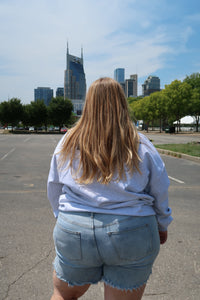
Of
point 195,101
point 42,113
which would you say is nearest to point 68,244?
point 195,101

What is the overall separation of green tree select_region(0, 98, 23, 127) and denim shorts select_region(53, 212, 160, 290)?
202 ft

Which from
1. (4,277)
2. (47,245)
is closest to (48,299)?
(4,277)

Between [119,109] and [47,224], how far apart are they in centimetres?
341

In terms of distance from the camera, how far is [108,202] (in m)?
1.54

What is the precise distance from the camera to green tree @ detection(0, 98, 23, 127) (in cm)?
5959

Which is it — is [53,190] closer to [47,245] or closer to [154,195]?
[154,195]

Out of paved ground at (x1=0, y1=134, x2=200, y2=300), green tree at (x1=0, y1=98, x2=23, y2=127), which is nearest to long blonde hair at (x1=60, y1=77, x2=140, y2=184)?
paved ground at (x1=0, y1=134, x2=200, y2=300)

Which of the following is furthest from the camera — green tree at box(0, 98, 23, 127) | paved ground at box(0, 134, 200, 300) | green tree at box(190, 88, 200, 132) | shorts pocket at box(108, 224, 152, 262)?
green tree at box(0, 98, 23, 127)

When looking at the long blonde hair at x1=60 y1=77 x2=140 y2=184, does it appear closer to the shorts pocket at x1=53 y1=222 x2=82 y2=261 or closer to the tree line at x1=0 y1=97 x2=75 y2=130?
the shorts pocket at x1=53 y1=222 x2=82 y2=261

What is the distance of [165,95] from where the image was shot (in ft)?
183

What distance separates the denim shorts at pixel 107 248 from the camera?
1.51 metres

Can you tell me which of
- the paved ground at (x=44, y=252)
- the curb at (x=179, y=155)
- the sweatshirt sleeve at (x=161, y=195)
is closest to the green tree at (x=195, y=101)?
the curb at (x=179, y=155)

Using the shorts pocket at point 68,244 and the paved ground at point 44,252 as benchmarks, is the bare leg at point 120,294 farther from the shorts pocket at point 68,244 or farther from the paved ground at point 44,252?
the paved ground at point 44,252

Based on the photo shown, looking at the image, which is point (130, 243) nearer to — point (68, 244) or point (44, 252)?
point (68, 244)
